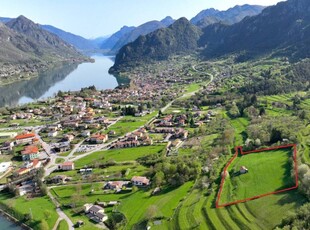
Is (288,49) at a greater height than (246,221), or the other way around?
(288,49)

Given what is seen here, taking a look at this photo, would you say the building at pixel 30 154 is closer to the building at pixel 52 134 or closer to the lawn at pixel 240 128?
the building at pixel 52 134

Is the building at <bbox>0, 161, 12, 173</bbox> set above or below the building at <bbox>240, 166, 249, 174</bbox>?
below

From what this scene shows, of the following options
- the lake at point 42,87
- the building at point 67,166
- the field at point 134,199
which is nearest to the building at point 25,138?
the building at point 67,166

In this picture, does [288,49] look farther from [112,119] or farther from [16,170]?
[16,170]

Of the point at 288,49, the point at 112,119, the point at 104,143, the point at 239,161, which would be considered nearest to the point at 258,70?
the point at 288,49

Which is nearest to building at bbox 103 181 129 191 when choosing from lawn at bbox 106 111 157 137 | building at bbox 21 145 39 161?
building at bbox 21 145 39 161

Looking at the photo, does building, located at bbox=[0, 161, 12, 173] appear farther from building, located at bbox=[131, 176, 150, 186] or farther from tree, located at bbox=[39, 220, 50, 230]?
building, located at bbox=[131, 176, 150, 186]

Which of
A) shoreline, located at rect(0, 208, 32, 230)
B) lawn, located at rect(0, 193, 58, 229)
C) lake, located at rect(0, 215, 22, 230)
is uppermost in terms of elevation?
lawn, located at rect(0, 193, 58, 229)

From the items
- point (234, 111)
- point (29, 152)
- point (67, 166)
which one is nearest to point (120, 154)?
point (67, 166)
